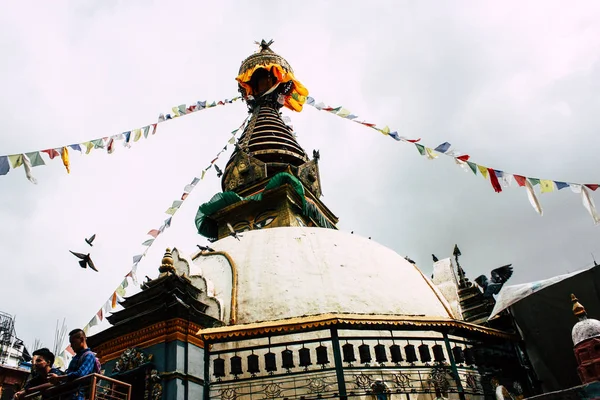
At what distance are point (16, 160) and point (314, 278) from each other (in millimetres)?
6675

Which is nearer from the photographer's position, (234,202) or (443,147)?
(443,147)

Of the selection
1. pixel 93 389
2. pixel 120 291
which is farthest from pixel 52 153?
pixel 93 389

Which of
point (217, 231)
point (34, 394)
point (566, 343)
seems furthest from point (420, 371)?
point (217, 231)

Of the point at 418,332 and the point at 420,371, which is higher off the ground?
the point at 418,332

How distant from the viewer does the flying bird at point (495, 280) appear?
487 inches

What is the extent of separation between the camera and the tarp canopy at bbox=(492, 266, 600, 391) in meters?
10.0

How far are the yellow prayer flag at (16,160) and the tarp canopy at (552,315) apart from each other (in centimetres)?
1067

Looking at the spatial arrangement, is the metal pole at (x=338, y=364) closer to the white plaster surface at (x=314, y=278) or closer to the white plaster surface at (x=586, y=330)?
the white plaster surface at (x=314, y=278)

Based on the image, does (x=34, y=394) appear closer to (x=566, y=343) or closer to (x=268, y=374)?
(x=268, y=374)

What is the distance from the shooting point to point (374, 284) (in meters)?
11.2

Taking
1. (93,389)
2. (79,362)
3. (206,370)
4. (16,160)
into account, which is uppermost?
(16,160)

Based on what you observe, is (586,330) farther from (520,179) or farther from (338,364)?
(338,364)

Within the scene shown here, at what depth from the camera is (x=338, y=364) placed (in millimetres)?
8281

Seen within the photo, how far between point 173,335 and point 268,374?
1.81 m
